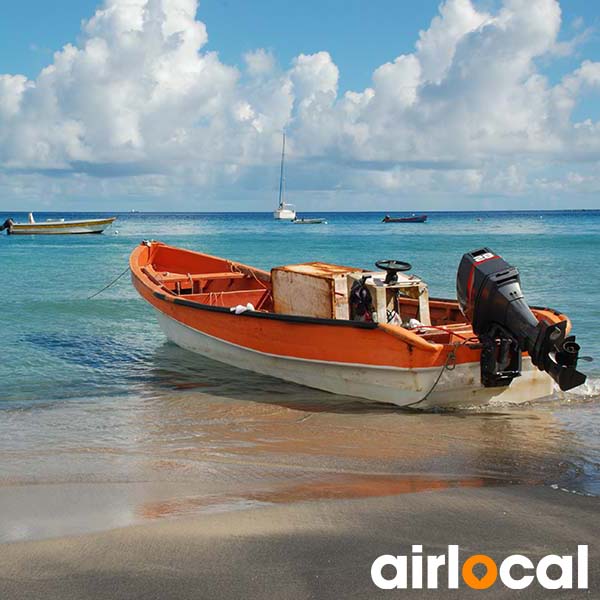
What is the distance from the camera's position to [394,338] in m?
8.08

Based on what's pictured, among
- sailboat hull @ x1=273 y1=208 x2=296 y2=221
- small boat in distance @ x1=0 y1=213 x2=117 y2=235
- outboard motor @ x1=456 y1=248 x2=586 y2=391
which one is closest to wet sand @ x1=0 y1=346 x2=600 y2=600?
outboard motor @ x1=456 y1=248 x2=586 y2=391

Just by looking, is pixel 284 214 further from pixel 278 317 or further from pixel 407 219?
pixel 278 317

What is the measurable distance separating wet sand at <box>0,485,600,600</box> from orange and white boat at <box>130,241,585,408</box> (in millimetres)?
2498

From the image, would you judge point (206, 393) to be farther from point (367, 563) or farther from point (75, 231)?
point (75, 231)


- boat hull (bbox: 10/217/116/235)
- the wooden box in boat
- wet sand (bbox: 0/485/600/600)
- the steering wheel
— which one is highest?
the steering wheel

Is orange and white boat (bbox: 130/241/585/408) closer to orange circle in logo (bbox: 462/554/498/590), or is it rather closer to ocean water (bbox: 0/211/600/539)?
ocean water (bbox: 0/211/600/539)

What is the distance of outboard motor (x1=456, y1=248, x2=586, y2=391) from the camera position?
702 centimetres

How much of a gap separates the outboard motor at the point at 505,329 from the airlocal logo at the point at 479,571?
2.99m

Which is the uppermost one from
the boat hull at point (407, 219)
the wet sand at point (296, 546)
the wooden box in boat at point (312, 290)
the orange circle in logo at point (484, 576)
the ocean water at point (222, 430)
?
the boat hull at point (407, 219)

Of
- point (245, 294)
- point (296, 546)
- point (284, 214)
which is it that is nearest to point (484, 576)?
point (296, 546)

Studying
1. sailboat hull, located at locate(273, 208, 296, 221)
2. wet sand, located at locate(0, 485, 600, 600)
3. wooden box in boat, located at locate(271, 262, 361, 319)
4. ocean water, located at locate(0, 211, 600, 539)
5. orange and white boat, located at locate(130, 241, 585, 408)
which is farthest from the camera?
sailboat hull, located at locate(273, 208, 296, 221)

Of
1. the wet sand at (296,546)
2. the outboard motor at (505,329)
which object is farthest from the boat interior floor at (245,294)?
the wet sand at (296,546)

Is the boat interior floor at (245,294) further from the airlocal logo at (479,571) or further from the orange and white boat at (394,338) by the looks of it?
the airlocal logo at (479,571)

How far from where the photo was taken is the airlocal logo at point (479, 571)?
387 centimetres
